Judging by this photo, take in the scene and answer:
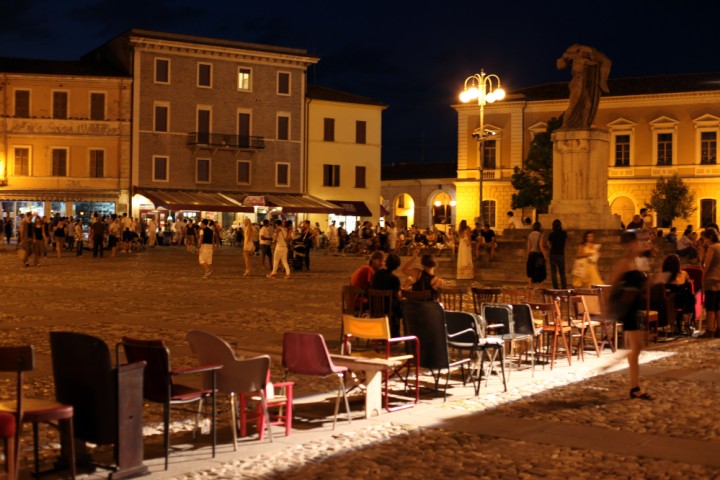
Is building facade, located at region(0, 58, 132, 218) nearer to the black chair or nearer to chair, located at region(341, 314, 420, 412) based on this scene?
chair, located at region(341, 314, 420, 412)

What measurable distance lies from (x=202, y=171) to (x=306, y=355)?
48.1 meters

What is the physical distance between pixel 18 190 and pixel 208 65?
40.2 feet

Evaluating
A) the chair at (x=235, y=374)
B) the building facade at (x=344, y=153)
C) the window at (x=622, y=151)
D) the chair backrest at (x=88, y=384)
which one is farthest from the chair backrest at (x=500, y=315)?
the window at (x=622, y=151)

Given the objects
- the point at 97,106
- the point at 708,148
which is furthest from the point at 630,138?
the point at 97,106

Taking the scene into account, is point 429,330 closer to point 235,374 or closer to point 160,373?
point 235,374

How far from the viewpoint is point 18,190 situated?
50.8 metres

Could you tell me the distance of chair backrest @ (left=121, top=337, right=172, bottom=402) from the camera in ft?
21.4

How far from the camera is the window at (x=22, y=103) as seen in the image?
51156 mm

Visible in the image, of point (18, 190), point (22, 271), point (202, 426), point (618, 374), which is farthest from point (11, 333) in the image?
point (18, 190)

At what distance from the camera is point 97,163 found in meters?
52.5

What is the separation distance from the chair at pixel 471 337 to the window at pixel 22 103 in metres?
A: 45.8

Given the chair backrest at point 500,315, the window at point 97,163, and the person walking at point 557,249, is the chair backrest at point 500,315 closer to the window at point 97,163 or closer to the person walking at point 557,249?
the person walking at point 557,249

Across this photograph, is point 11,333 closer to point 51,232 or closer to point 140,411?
point 140,411

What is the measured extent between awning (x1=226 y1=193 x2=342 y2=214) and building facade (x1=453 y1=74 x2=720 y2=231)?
10.2 metres
